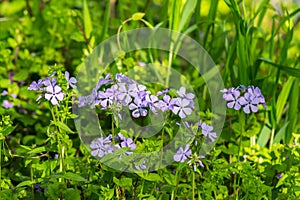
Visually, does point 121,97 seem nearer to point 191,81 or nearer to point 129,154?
point 129,154

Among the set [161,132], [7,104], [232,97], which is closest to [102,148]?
[232,97]

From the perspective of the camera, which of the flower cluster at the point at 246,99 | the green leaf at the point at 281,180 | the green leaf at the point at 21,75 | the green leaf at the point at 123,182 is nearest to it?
the green leaf at the point at 123,182

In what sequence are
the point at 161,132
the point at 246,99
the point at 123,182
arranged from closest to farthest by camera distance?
the point at 123,182 → the point at 246,99 → the point at 161,132

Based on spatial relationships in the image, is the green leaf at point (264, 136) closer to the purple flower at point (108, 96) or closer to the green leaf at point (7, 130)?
the purple flower at point (108, 96)

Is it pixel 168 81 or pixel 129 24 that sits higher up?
pixel 129 24

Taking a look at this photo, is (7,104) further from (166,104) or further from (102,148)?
(166,104)

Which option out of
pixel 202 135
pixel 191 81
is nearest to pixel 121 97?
pixel 202 135

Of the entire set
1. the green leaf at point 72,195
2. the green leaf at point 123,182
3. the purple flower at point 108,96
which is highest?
the purple flower at point 108,96

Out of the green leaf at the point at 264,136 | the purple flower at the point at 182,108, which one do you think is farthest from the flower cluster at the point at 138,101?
the green leaf at the point at 264,136

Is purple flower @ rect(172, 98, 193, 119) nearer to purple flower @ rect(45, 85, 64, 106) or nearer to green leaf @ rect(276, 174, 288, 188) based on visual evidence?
purple flower @ rect(45, 85, 64, 106)
